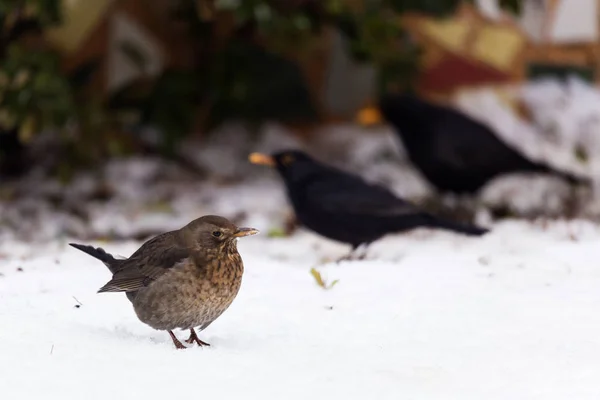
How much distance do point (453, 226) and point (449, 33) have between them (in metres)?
3.56

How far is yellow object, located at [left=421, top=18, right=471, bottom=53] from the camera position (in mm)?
7371

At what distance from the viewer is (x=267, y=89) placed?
662cm

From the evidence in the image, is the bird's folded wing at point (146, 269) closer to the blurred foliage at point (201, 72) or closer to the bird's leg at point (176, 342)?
the bird's leg at point (176, 342)

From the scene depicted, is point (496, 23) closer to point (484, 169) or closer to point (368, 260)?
point (484, 169)

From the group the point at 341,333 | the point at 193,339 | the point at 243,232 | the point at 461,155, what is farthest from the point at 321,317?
the point at 461,155

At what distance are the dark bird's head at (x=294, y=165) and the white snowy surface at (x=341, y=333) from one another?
42 centimetres

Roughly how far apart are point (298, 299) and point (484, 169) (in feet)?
8.45

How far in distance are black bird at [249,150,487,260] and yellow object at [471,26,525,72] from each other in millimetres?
3517

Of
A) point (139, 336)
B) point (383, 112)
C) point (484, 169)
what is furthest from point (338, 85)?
point (139, 336)

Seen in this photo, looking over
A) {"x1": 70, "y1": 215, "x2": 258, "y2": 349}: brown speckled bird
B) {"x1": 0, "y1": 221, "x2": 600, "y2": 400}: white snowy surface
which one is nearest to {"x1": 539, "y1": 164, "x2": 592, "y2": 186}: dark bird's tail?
{"x1": 0, "y1": 221, "x2": 600, "y2": 400}: white snowy surface

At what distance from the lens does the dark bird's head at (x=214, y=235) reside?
2.68 metres

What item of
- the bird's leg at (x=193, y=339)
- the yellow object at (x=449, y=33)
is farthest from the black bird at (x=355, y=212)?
the yellow object at (x=449, y=33)

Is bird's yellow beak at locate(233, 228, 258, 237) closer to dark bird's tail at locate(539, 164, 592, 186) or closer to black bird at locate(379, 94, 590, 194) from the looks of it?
black bird at locate(379, 94, 590, 194)

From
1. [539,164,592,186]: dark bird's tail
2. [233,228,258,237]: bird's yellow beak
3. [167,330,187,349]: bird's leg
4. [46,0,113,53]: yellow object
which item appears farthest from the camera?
[46,0,113,53]: yellow object
